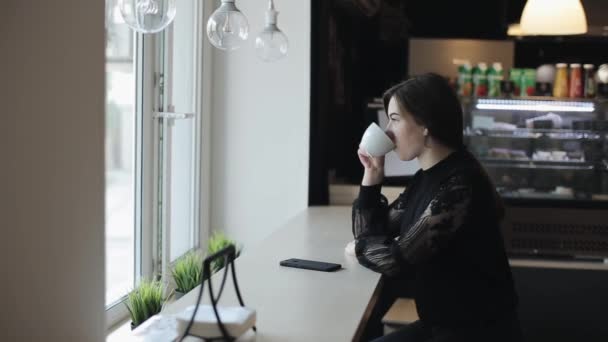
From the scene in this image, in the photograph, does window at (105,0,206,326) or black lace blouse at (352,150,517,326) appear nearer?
black lace blouse at (352,150,517,326)

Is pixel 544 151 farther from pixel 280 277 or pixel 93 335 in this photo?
pixel 93 335

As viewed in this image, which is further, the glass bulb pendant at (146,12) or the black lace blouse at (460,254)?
the black lace blouse at (460,254)

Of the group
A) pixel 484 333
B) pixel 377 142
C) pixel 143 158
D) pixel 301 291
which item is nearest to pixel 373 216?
pixel 377 142

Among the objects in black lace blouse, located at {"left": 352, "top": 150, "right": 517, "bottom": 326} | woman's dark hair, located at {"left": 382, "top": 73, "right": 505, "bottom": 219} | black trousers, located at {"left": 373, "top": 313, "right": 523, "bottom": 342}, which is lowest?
black trousers, located at {"left": 373, "top": 313, "right": 523, "bottom": 342}

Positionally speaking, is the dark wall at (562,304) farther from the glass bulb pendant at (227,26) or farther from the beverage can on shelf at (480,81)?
the glass bulb pendant at (227,26)

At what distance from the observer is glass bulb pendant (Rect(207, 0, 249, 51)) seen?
2.93m

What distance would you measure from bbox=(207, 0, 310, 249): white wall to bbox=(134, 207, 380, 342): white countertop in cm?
110

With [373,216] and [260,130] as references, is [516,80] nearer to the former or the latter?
[260,130]

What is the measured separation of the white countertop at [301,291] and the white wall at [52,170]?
278 millimetres

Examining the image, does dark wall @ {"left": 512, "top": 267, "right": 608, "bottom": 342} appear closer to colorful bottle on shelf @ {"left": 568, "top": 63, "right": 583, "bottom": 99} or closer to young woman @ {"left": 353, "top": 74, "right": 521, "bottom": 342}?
colorful bottle on shelf @ {"left": 568, "top": 63, "right": 583, "bottom": 99}

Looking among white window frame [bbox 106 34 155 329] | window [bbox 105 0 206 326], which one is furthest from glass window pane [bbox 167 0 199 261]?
white window frame [bbox 106 34 155 329]

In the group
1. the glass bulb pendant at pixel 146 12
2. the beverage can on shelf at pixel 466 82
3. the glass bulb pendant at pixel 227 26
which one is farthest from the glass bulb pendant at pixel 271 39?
the beverage can on shelf at pixel 466 82

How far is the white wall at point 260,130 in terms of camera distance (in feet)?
15.1

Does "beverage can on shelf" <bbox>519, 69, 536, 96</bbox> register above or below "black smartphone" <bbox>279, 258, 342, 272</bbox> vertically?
above
